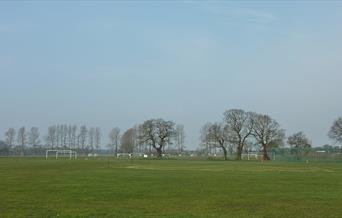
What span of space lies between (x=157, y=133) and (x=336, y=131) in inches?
1959

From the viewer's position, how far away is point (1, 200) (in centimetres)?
2173

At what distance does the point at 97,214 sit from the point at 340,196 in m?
12.6

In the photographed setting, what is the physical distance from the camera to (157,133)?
490ft

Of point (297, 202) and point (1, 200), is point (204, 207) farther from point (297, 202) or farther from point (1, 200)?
point (1, 200)

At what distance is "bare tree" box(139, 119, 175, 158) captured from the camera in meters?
149

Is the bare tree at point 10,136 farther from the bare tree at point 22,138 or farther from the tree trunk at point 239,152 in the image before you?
the tree trunk at point 239,152

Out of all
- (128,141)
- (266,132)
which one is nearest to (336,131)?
(266,132)

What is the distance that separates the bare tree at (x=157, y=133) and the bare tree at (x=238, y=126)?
19.3 meters

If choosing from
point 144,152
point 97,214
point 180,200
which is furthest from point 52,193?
point 144,152

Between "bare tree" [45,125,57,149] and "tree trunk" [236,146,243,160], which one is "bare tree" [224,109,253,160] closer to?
"tree trunk" [236,146,243,160]

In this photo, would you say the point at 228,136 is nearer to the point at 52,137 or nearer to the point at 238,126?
the point at 238,126

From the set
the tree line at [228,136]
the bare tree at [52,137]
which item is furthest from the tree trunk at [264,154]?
the bare tree at [52,137]

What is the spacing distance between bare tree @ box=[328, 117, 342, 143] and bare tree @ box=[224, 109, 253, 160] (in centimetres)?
2038

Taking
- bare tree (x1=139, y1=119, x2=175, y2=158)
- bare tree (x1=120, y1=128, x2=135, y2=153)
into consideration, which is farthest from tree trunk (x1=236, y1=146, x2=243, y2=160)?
bare tree (x1=120, y1=128, x2=135, y2=153)
